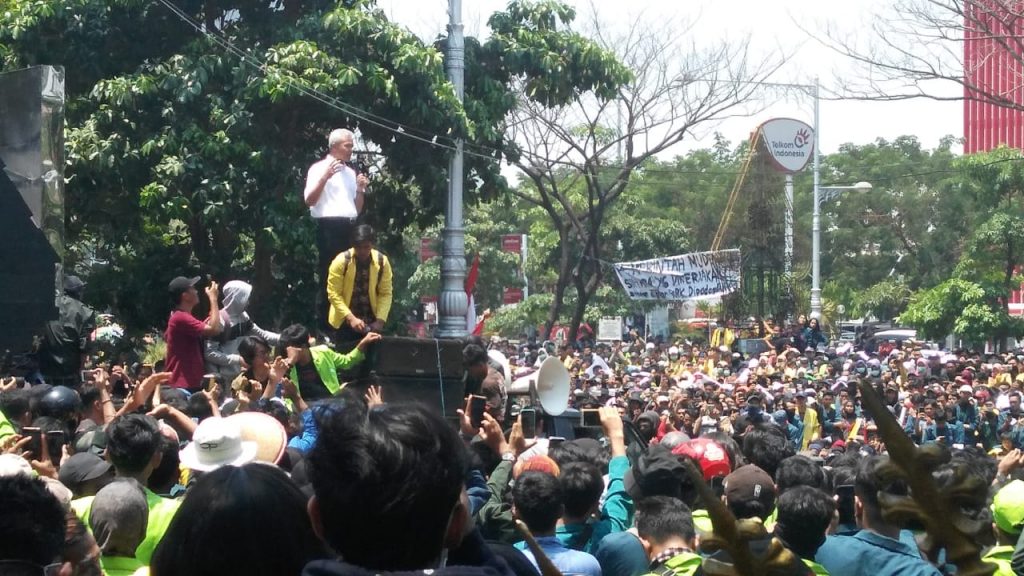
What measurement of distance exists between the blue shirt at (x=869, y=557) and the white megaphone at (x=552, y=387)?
3.68 meters

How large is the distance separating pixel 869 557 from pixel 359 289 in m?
4.82

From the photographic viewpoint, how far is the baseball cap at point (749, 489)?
496 centimetres

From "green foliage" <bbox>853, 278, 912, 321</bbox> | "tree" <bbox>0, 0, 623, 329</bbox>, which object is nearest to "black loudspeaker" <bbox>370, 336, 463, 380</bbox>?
"tree" <bbox>0, 0, 623, 329</bbox>

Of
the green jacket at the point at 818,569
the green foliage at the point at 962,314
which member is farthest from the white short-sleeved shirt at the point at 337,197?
the green foliage at the point at 962,314

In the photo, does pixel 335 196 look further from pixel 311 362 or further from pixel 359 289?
pixel 311 362

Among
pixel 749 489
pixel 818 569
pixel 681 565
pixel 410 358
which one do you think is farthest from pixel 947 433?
pixel 681 565

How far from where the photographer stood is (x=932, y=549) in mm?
1788

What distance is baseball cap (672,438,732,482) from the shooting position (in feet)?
20.0

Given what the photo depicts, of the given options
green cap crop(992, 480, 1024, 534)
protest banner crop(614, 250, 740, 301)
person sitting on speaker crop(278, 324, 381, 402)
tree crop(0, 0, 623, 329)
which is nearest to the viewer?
green cap crop(992, 480, 1024, 534)

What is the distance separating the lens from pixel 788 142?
33.3 metres

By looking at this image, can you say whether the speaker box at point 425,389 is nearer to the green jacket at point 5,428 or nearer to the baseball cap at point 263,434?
the green jacket at point 5,428

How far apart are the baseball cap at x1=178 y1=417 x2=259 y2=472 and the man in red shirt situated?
334cm

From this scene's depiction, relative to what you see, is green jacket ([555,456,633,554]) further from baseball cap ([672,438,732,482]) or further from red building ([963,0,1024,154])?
red building ([963,0,1024,154])

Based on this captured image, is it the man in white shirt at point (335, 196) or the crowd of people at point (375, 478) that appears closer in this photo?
the crowd of people at point (375, 478)
